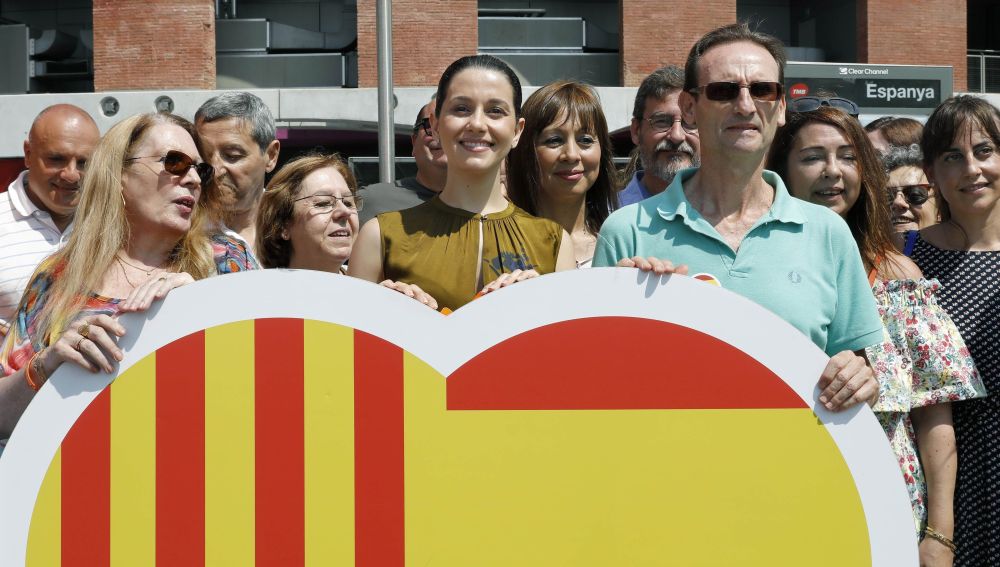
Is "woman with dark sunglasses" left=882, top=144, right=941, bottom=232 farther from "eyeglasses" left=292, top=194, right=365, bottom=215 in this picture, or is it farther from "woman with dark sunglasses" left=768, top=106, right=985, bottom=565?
"eyeglasses" left=292, top=194, right=365, bottom=215

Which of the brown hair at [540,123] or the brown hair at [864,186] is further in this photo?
the brown hair at [540,123]

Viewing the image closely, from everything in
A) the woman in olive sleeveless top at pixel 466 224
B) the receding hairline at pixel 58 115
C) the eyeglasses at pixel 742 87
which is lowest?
the woman in olive sleeveless top at pixel 466 224

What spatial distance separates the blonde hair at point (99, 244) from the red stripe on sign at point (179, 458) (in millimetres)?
390

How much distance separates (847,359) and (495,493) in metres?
0.87

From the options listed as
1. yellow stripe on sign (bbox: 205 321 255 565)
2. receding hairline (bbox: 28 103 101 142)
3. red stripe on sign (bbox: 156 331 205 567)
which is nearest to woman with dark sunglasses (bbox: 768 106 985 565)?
yellow stripe on sign (bbox: 205 321 255 565)

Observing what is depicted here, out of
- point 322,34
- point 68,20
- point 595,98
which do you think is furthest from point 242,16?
point 595,98

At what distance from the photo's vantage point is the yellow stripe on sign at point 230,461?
2.18 meters

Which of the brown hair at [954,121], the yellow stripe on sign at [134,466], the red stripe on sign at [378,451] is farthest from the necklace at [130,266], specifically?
the brown hair at [954,121]

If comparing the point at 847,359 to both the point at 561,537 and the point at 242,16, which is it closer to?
the point at 561,537

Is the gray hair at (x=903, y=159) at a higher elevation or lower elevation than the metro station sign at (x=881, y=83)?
lower

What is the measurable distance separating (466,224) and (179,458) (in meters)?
0.97

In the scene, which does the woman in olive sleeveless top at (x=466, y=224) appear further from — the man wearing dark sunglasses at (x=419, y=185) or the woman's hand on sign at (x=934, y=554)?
the man wearing dark sunglasses at (x=419, y=185)

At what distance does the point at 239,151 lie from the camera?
3863 millimetres

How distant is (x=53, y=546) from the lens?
85.8 inches
